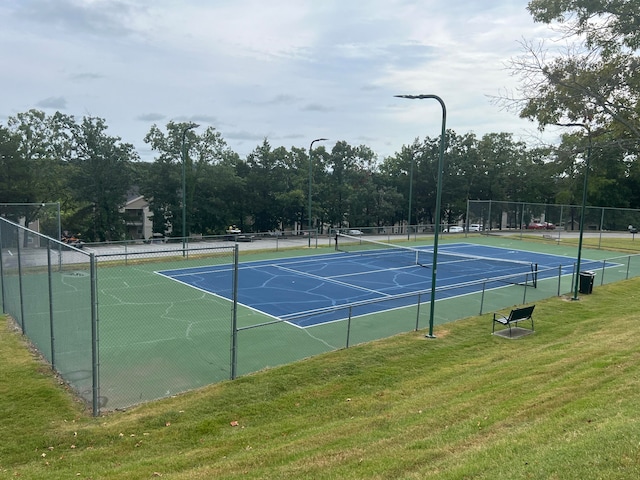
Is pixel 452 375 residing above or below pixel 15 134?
below

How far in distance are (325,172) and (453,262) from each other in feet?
109

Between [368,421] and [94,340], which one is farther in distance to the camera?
[94,340]

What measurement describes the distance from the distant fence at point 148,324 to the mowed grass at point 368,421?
736mm

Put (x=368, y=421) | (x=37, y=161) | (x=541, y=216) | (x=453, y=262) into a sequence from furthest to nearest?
(x=541, y=216), (x=37, y=161), (x=453, y=262), (x=368, y=421)

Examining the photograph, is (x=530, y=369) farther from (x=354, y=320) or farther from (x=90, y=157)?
(x=90, y=157)

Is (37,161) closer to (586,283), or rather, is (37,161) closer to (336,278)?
(336,278)

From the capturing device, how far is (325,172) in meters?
61.9

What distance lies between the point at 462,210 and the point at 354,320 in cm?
5383

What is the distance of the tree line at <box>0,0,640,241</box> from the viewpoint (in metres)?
18.9

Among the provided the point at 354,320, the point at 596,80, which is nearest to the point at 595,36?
the point at 596,80

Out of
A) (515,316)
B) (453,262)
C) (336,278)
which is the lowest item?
(336,278)

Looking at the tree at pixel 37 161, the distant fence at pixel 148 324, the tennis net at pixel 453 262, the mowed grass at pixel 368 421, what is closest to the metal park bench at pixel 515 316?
the mowed grass at pixel 368 421

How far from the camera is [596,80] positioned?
60.6 feet

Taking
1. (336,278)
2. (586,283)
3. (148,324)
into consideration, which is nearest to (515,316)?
(586,283)
